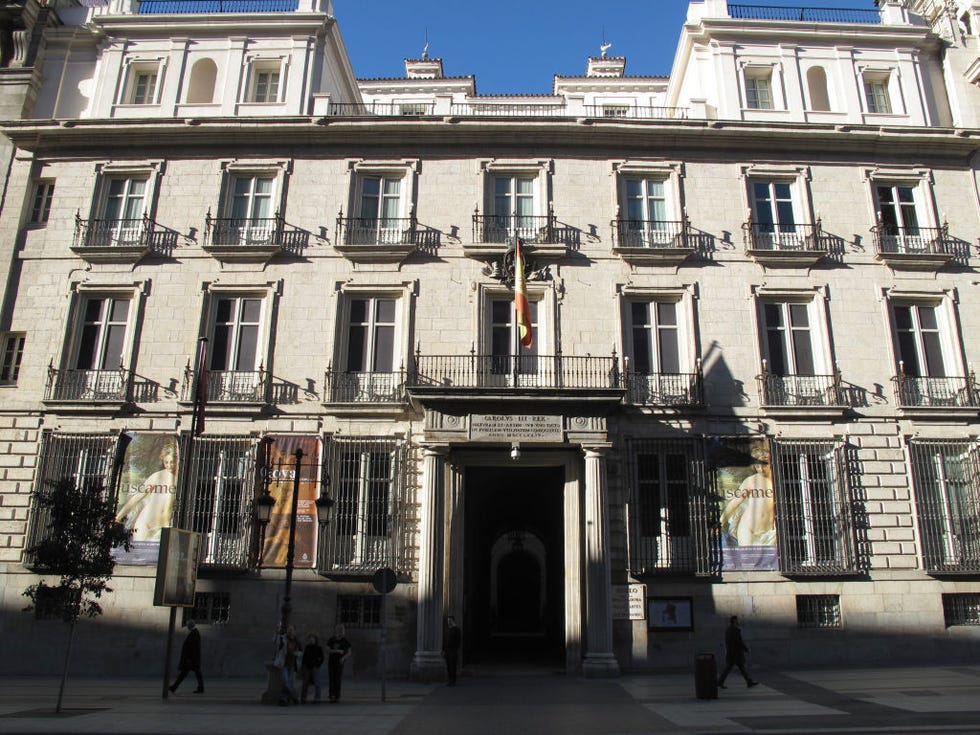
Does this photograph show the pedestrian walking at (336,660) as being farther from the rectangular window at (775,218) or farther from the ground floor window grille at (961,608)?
the rectangular window at (775,218)

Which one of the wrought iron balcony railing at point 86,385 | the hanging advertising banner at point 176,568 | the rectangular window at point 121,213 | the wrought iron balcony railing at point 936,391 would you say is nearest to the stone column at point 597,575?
A: the wrought iron balcony railing at point 936,391

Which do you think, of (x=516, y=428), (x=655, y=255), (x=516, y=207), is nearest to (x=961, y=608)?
(x=655, y=255)

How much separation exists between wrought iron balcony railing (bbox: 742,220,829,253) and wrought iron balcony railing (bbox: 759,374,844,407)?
13.0ft

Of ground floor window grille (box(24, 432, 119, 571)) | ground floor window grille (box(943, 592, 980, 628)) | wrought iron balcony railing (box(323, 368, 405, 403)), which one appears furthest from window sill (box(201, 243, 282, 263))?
ground floor window grille (box(943, 592, 980, 628))

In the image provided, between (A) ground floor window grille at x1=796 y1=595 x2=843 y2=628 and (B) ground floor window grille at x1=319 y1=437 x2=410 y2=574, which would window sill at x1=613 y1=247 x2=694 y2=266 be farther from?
(A) ground floor window grille at x1=796 y1=595 x2=843 y2=628

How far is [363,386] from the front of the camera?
21.5 metres

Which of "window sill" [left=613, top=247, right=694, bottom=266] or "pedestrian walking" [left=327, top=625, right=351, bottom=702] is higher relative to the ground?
"window sill" [left=613, top=247, right=694, bottom=266]

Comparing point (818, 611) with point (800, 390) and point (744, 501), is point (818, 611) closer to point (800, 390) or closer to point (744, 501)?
point (744, 501)

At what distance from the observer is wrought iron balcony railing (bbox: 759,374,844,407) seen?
2134cm

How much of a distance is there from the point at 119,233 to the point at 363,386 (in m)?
9.45

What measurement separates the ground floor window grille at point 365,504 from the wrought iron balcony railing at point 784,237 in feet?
40.5

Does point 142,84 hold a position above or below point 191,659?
above

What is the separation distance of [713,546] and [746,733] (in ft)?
29.7

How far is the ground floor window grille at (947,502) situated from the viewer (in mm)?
20281
